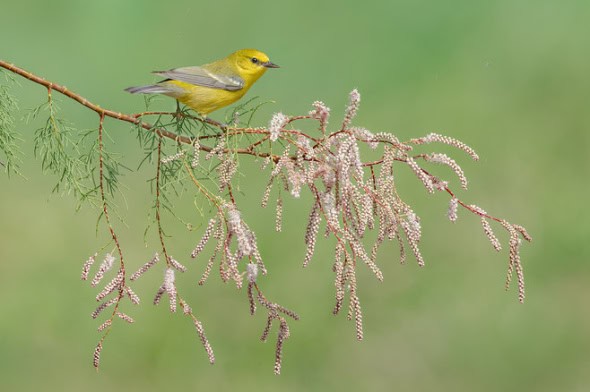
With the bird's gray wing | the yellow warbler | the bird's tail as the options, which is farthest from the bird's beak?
the bird's tail

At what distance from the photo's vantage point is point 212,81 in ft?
9.76

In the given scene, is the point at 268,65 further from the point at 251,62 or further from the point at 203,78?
the point at 203,78

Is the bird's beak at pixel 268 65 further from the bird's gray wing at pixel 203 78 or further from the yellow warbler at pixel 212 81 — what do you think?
the bird's gray wing at pixel 203 78

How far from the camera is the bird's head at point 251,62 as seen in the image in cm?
311

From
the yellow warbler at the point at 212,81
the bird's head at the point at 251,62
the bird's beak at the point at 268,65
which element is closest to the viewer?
the yellow warbler at the point at 212,81

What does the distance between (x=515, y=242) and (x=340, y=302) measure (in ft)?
1.37

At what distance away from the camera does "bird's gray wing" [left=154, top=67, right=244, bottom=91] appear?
291 centimetres

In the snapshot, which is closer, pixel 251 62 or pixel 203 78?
pixel 203 78

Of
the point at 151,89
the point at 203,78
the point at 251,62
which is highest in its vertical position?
the point at 251,62

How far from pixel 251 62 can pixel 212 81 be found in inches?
9.6

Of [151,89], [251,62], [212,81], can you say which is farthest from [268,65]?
[151,89]

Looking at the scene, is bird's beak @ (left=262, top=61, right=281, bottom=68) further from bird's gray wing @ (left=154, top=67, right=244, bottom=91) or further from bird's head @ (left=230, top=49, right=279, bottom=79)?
bird's gray wing @ (left=154, top=67, right=244, bottom=91)

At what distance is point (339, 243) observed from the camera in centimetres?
183

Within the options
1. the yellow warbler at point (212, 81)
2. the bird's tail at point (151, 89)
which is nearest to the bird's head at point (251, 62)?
the yellow warbler at point (212, 81)
